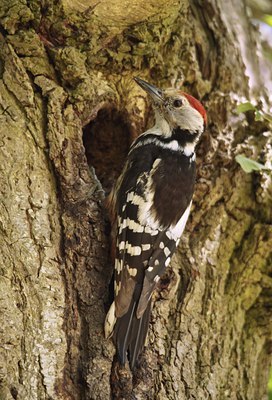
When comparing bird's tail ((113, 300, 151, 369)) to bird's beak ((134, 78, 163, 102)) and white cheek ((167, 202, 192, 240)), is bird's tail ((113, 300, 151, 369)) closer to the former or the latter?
white cheek ((167, 202, 192, 240))

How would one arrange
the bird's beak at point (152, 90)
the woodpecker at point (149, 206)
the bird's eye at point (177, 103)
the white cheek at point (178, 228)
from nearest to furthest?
the woodpecker at point (149, 206) < the white cheek at point (178, 228) < the bird's beak at point (152, 90) < the bird's eye at point (177, 103)

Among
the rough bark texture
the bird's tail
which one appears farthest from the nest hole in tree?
the bird's tail

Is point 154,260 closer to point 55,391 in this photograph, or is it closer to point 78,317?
point 78,317

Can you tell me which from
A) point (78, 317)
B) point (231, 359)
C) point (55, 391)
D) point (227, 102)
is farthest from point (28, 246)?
point (227, 102)

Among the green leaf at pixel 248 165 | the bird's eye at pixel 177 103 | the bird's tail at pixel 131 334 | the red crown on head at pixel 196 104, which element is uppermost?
the bird's eye at pixel 177 103

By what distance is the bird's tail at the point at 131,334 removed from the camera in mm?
2809

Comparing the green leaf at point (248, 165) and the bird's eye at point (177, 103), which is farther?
the bird's eye at point (177, 103)

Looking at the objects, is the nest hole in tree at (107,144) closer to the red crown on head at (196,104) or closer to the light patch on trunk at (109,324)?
the red crown on head at (196,104)

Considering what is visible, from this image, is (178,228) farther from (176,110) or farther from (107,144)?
(107,144)

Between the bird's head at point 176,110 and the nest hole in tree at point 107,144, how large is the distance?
0.82 feet

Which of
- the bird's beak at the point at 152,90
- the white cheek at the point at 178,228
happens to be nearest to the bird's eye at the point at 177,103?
the bird's beak at the point at 152,90

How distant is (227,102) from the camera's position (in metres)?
3.78

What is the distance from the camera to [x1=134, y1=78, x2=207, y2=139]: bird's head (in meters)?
3.59

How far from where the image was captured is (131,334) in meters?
2.90
